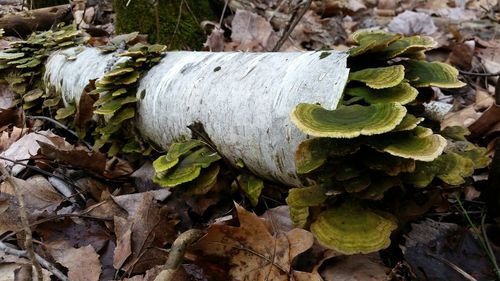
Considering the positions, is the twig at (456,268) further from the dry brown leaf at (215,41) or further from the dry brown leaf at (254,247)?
the dry brown leaf at (215,41)

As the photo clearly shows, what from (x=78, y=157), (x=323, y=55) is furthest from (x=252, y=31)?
(x=323, y=55)

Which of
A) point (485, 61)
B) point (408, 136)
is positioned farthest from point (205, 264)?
point (485, 61)

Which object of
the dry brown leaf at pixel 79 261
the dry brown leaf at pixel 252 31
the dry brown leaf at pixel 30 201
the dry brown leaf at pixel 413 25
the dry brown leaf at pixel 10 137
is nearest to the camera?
the dry brown leaf at pixel 79 261

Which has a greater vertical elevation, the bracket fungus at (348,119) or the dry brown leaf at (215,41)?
the bracket fungus at (348,119)

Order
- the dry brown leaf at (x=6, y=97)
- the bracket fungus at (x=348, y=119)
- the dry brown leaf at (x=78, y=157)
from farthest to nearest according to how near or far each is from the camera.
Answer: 1. the dry brown leaf at (x=6, y=97)
2. the dry brown leaf at (x=78, y=157)
3. the bracket fungus at (x=348, y=119)

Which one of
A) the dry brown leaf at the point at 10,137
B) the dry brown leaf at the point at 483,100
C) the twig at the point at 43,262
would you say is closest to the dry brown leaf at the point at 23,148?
the dry brown leaf at the point at 10,137

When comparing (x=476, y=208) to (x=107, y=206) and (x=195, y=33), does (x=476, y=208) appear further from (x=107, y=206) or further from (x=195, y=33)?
(x=195, y=33)

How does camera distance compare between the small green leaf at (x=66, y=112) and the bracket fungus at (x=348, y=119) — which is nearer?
the bracket fungus at (x=348, y=119)
